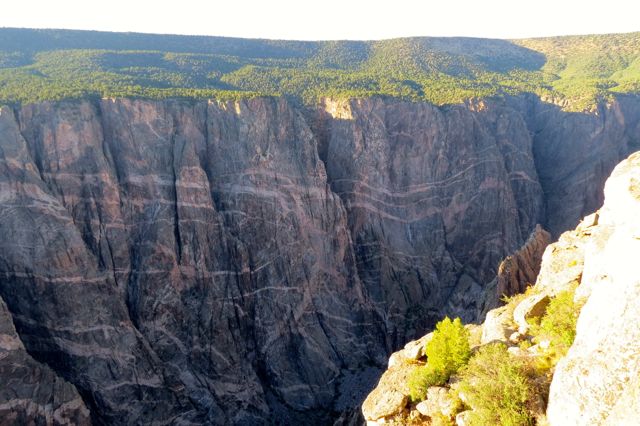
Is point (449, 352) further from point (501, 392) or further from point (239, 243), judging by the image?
point (239, 243)

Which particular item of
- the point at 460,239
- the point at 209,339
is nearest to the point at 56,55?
the point at 209,339

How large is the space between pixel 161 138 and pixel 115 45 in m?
40.3

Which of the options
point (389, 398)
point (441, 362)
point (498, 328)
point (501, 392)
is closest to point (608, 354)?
point (501, 392)

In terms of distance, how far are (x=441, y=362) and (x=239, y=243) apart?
Result: 31.6 metres

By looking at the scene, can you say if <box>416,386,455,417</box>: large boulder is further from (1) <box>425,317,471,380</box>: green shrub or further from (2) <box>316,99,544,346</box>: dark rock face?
(2) <box>316,99,544,346</box>: dark rock face

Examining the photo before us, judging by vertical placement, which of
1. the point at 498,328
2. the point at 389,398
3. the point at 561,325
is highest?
the point at 561,325

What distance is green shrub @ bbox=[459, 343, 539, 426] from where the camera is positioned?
13.9m

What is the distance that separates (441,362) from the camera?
659 inches

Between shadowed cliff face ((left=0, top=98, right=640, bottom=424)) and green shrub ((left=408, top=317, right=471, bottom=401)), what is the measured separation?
27.5m

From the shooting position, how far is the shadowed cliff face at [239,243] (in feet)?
129

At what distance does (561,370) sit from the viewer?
13.0 meters

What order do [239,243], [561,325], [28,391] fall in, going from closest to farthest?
[561,325] < [28,391] < [239,243]

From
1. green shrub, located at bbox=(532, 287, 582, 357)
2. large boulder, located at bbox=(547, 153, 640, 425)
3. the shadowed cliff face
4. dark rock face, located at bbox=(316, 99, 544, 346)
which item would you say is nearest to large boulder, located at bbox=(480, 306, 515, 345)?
green shrub, located at bbox=(532, 287, 582, 357)

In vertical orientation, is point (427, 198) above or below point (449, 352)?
below
